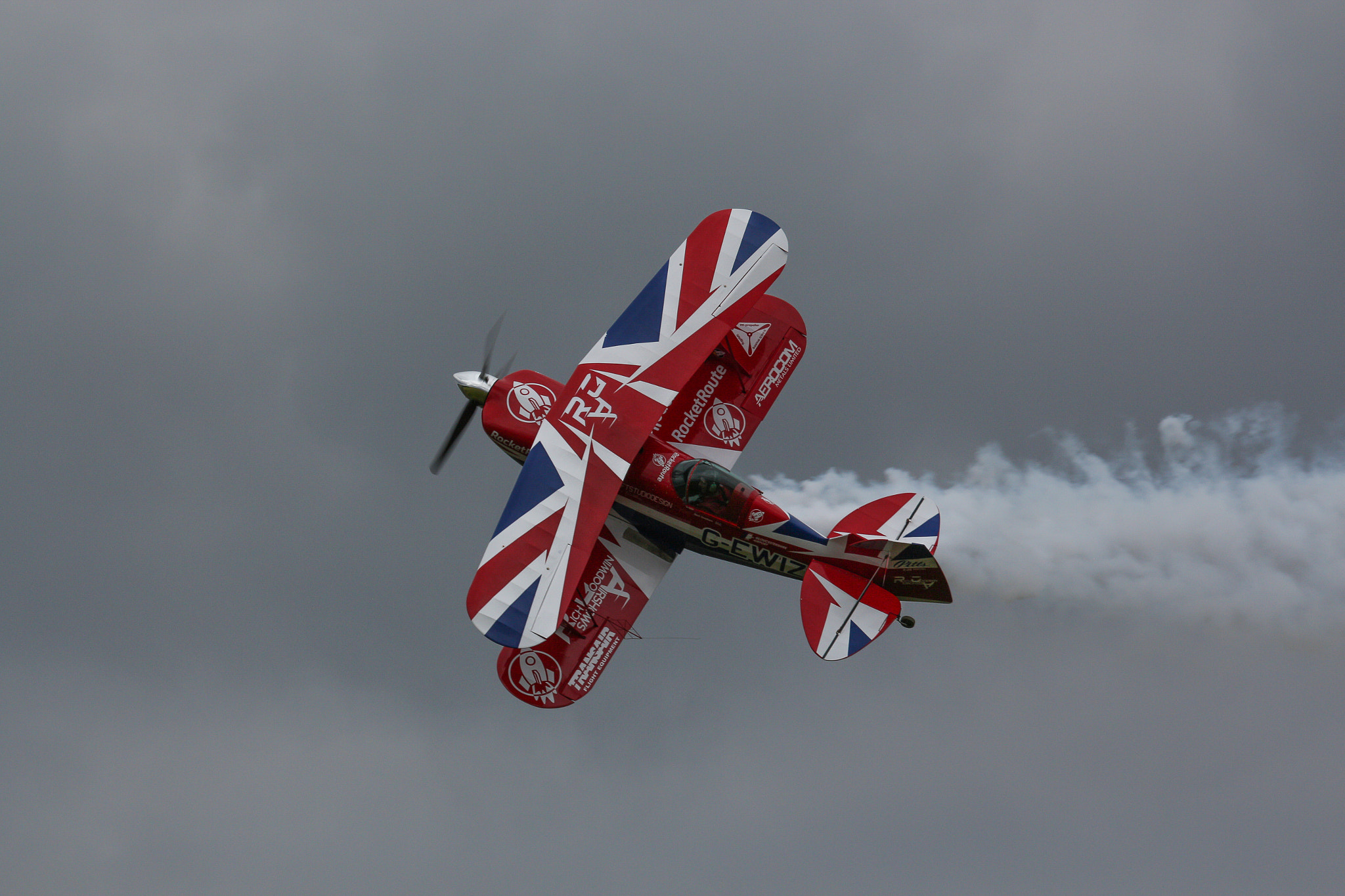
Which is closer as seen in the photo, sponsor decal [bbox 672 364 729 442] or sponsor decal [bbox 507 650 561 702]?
sponsor decal [bbox 507 650 561 702]

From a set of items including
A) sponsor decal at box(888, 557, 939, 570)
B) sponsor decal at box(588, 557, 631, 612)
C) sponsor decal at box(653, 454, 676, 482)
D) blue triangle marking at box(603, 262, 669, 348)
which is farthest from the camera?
blue triangle marking at box(603, 262, 669, 348)

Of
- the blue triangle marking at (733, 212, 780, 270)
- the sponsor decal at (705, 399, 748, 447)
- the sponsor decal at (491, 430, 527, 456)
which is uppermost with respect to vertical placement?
the blue triangle marking at (733, 212, 780, 270)

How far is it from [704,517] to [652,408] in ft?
6.38

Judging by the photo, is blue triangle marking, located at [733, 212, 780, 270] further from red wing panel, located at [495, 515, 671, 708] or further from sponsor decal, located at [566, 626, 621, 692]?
sponsor decal, located at [566, 626, 621, 692]

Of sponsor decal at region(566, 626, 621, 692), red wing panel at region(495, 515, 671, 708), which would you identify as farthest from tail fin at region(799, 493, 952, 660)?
sponsor decal at region(566, 626, 621, 692)

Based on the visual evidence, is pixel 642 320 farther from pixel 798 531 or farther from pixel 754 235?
pixel 798 531

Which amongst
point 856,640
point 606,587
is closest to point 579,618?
point 606,587

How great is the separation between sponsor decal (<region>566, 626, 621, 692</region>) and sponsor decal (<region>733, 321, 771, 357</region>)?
5.60 metres

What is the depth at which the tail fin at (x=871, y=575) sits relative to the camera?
1855cm

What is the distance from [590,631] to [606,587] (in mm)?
756

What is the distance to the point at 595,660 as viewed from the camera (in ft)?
64.8

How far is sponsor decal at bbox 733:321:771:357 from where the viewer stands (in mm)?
21844

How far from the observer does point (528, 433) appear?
2070cm

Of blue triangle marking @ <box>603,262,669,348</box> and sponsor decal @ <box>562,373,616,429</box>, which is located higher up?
blue triangle marking @ <box>603,262,669,348</box>
